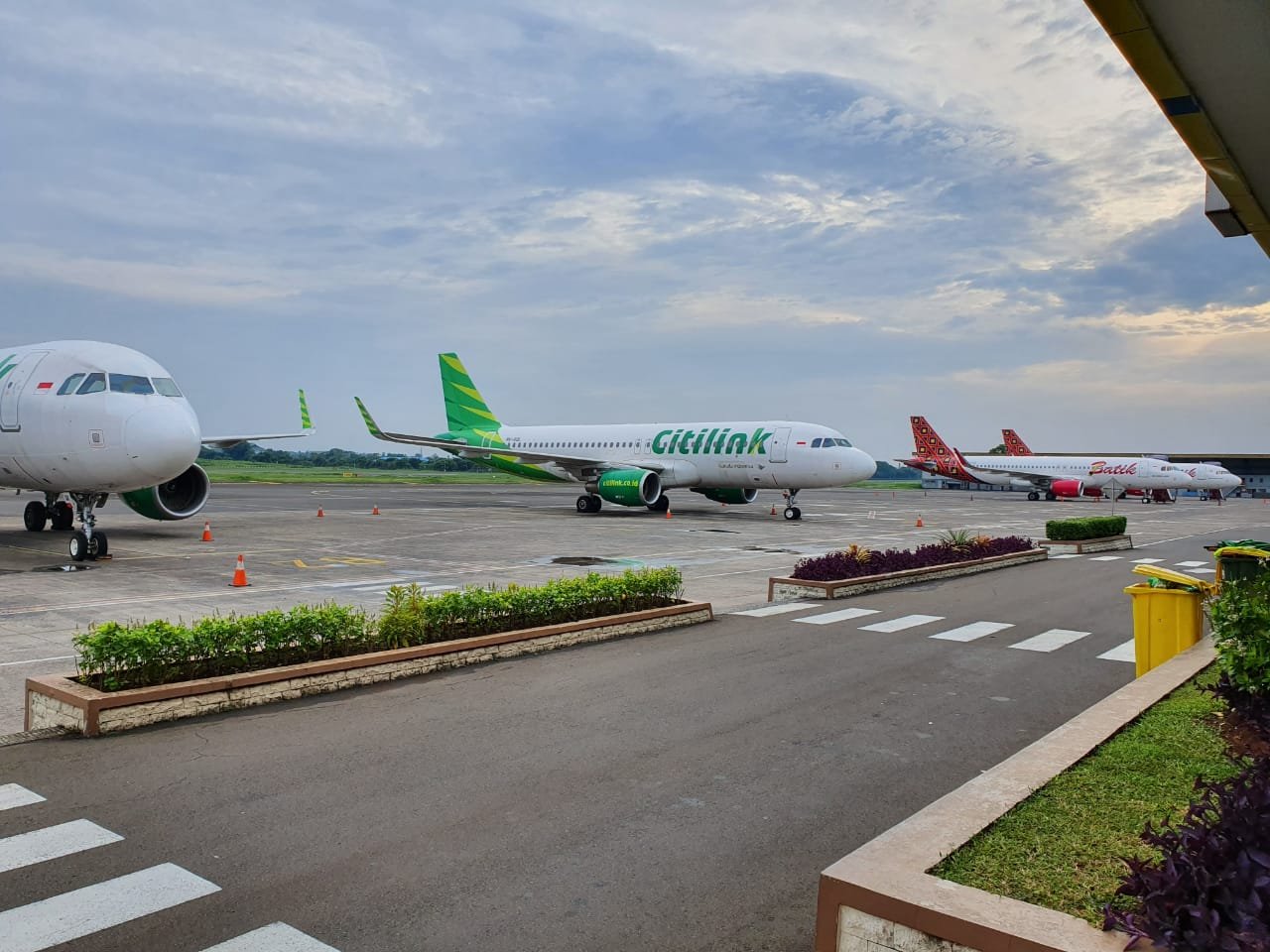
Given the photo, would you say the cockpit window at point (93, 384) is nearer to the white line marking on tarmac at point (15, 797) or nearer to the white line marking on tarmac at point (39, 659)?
the white line marking on tarmac at point (39, 659)

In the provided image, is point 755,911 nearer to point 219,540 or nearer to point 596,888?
point 596,888

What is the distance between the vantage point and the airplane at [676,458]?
109ft

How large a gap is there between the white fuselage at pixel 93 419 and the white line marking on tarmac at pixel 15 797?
12.7 m

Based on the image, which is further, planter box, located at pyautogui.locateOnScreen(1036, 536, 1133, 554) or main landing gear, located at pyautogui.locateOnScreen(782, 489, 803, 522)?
main landing gear, located at pyautogui.locateOnScreen(782, 489, 803, 522)

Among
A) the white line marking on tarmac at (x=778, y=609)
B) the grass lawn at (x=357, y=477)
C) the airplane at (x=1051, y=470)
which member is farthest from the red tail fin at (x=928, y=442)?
the white line marking on tarmac at (x=778, y=609)

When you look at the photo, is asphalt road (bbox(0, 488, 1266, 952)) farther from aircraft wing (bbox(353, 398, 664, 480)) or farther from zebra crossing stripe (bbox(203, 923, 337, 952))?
aircraft wing (bbox(353, 398, 664, 480))

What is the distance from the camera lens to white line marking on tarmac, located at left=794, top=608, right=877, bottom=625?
42.2 ft

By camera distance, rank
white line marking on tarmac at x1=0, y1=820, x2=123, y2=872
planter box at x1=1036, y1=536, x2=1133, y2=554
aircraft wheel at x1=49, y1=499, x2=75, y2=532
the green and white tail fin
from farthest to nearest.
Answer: the green and white tail fin < planter box at x1=1036, y1=536, x2=1133, y2=554 < aircraft wheel at x1=49, y1=499, x2=75, y2=532 < white line marking on tarmac at x1=0, y1=820, x2=123, y2=872

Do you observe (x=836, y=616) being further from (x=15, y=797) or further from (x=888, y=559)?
(x=15, y=797)

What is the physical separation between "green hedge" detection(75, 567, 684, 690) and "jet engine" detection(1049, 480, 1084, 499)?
59810 mm

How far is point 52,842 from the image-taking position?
4992mm

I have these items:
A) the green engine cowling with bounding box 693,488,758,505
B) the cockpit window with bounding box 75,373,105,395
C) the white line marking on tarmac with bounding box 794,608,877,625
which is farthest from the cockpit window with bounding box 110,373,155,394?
the green engine cowling with bounding box 693,488,758,505

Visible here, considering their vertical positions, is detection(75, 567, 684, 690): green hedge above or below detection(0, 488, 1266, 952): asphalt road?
above

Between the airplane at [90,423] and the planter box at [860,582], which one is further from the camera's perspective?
the airplane at [90,423]
